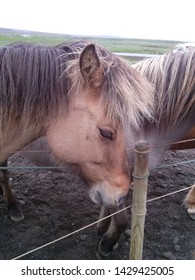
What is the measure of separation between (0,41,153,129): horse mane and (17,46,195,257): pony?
567mm

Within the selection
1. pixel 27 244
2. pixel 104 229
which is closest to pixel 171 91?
pixel 104 229

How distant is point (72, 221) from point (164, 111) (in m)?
1.44

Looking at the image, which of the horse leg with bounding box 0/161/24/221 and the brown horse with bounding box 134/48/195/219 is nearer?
the brown horse with bounding box 134/48/195/219

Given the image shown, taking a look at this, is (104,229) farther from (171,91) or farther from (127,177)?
(171,91)

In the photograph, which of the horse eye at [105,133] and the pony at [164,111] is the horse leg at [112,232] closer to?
the pony at [164,111]

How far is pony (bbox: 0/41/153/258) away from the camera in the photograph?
1.61m

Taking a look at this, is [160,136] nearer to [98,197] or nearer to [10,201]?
[98,197]

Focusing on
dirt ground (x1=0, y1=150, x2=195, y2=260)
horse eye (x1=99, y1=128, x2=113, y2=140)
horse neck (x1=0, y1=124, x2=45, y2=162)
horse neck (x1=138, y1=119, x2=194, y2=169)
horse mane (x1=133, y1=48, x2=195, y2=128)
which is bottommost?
dirt ground (x1=0, y1=150, x2=195, y2=260)

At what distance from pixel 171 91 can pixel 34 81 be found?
3.76 feet

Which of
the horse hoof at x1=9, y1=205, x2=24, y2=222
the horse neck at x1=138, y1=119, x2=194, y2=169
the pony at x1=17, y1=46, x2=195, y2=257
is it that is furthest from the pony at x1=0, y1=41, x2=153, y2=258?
the horse hoof at x1=9, y1=205, x2=24, y2=222

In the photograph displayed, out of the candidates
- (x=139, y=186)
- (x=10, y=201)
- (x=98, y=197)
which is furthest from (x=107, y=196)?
(x=10, y=201)

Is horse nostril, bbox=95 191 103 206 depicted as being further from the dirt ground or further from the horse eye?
the dirt ground

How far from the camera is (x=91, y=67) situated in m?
1.55

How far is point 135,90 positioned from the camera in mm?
1678
